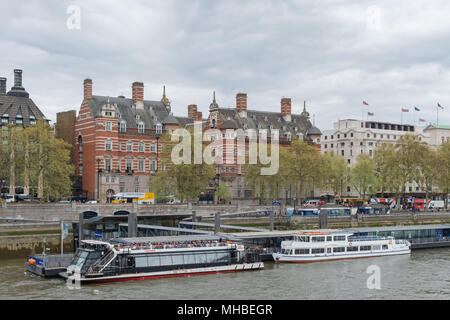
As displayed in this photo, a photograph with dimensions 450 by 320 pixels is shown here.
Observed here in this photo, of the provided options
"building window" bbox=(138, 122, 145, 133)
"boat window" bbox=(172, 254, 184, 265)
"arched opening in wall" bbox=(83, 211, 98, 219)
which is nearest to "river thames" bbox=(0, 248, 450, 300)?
"boat window" bbox=(172, 254, 184, 265)

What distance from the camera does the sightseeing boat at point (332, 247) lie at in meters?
56.8

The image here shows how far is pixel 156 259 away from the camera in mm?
48531

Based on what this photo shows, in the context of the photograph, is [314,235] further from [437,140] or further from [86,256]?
[437,140]

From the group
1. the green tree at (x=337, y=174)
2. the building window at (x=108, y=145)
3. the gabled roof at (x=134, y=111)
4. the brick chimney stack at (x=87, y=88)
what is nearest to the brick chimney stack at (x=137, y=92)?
the gabled roof at (x=134, y=111)

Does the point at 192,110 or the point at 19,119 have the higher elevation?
the point at 192,110

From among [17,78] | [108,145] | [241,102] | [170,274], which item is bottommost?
[170,274]

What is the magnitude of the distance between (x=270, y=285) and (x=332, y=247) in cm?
1555

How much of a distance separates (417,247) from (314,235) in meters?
17.2

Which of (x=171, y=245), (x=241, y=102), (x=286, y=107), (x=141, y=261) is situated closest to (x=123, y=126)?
(x=241, y=102)

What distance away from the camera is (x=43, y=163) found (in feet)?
250

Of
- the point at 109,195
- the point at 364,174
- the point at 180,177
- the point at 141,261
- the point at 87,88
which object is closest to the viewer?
the point at 141,261

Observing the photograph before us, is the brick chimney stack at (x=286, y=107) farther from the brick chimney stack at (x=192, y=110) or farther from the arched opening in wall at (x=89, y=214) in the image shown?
the arched opening in wall at (x=89, y=214)

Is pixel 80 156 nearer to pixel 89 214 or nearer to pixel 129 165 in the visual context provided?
pixel 129 165
